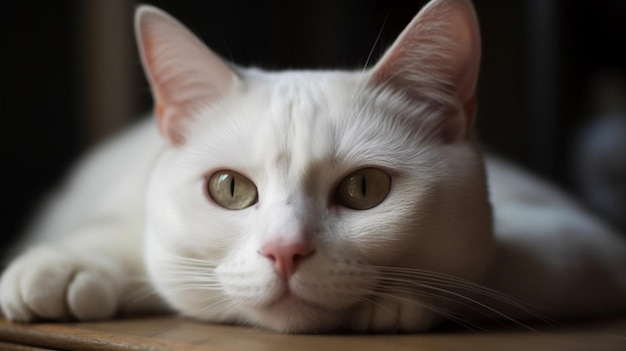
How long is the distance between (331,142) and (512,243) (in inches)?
19.0

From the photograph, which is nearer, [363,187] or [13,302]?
[363,187]

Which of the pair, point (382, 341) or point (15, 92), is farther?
point (15, 92)

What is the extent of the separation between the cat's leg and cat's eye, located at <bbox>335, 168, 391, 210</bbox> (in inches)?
18.5

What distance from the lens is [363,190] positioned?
3.63 ft

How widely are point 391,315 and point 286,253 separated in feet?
0.66

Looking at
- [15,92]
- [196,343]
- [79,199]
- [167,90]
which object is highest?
[15,92]

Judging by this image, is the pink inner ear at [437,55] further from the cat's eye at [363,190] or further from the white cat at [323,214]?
the cat's eye at [363,190]

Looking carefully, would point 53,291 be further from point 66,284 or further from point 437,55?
point 437,55

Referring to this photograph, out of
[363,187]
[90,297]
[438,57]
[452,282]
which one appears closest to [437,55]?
[438,57]

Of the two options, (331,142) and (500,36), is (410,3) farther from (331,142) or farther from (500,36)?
(331,142)

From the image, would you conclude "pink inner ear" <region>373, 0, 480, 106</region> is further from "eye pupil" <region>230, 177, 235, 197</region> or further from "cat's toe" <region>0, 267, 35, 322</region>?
"cat's toe" <region>0, 267, 35, 322</region>

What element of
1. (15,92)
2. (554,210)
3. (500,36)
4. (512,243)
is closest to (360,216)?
(512,243)

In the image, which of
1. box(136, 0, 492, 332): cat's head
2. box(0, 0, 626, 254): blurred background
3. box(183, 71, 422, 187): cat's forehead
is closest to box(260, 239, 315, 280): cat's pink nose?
box(136, 0, 492, 332): cat's head

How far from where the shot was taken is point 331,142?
110cm
